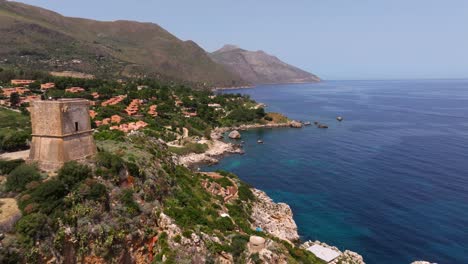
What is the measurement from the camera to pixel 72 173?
73.9 ft

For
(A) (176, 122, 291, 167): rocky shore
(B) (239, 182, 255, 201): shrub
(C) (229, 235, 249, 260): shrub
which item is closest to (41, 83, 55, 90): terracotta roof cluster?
(A) (176, 122, 291, 167): rocky shore

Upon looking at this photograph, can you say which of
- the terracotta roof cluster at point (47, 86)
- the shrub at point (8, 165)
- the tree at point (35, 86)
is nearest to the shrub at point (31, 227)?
the shrub at point (8, 165)

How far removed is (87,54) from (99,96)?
114801 mm

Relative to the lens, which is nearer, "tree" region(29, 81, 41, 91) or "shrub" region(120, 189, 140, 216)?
"shrub" region(120, 189, 140, 216)

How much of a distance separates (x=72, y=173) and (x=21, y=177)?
3405 mm

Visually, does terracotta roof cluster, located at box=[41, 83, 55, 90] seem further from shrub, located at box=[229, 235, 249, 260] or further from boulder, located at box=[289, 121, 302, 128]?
shrub, located at box=[229, 235, 249, 260]

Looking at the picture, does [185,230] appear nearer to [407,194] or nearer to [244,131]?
[407,194]

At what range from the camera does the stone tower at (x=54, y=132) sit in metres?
23.4

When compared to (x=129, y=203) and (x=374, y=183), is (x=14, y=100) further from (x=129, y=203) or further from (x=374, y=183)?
(x=374, y=183)

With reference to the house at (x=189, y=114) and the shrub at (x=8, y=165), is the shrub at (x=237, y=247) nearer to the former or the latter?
the shrub at (x=8, y=165)

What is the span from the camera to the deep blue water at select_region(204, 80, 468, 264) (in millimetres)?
37906

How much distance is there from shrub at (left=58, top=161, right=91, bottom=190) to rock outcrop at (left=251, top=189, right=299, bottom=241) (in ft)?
70.1

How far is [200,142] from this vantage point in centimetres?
7900

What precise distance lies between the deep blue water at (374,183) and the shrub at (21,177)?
1212 inches
